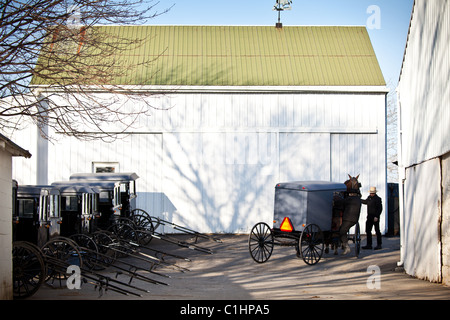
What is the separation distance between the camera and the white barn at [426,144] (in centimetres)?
1134

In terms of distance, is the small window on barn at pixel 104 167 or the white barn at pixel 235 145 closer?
the white barn at pixel 235 145

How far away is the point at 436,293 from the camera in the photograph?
1055 centimetres

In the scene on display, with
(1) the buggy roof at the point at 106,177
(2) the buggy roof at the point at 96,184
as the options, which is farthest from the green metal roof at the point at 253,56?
(2) the buggy roof at the point at 96,184

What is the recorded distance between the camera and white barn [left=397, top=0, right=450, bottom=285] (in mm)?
11336

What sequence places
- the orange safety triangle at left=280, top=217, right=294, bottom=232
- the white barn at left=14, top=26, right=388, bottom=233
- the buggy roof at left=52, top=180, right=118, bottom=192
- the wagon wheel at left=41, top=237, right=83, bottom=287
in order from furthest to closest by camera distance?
the white barn at left=14, top=26, right=388, bottom=233 → the buggy roof at left=52, top=180, right=118, bottom=192 → the orange safety triangle at left=280, top=217, right=294, bottom=232 → the wagon wheel at left=41, top=237, right=83, bottom=287

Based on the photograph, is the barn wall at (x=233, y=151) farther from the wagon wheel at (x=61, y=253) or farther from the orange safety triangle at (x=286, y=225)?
the wagon wheel at (x=61, y=253)

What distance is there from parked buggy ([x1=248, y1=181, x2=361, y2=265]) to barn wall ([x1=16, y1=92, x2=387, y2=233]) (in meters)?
6.03

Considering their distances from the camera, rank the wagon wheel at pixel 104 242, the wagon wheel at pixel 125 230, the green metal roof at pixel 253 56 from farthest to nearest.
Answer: the green metal roof at pixel 253 56 → the wagon wheel at pixel 125 230 → the wagon wheel at pixel 104 242

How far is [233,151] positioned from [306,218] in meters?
7.39

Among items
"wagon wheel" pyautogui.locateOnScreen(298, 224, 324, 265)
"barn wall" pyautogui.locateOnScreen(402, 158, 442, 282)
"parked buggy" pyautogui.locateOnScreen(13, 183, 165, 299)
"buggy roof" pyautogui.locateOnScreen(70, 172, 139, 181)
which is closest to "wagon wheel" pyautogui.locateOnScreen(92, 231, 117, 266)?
"parked buggy" pyautogui.locateOnScreen(13, 183, 165, 299)

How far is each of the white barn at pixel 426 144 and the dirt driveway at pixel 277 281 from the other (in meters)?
0.66

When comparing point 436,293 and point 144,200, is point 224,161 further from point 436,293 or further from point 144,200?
point 436,293

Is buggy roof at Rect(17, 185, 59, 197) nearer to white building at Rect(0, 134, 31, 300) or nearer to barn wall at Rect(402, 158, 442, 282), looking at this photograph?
white building at Rect(0, 134, 31, 300)

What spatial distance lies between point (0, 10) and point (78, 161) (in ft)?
36.5
